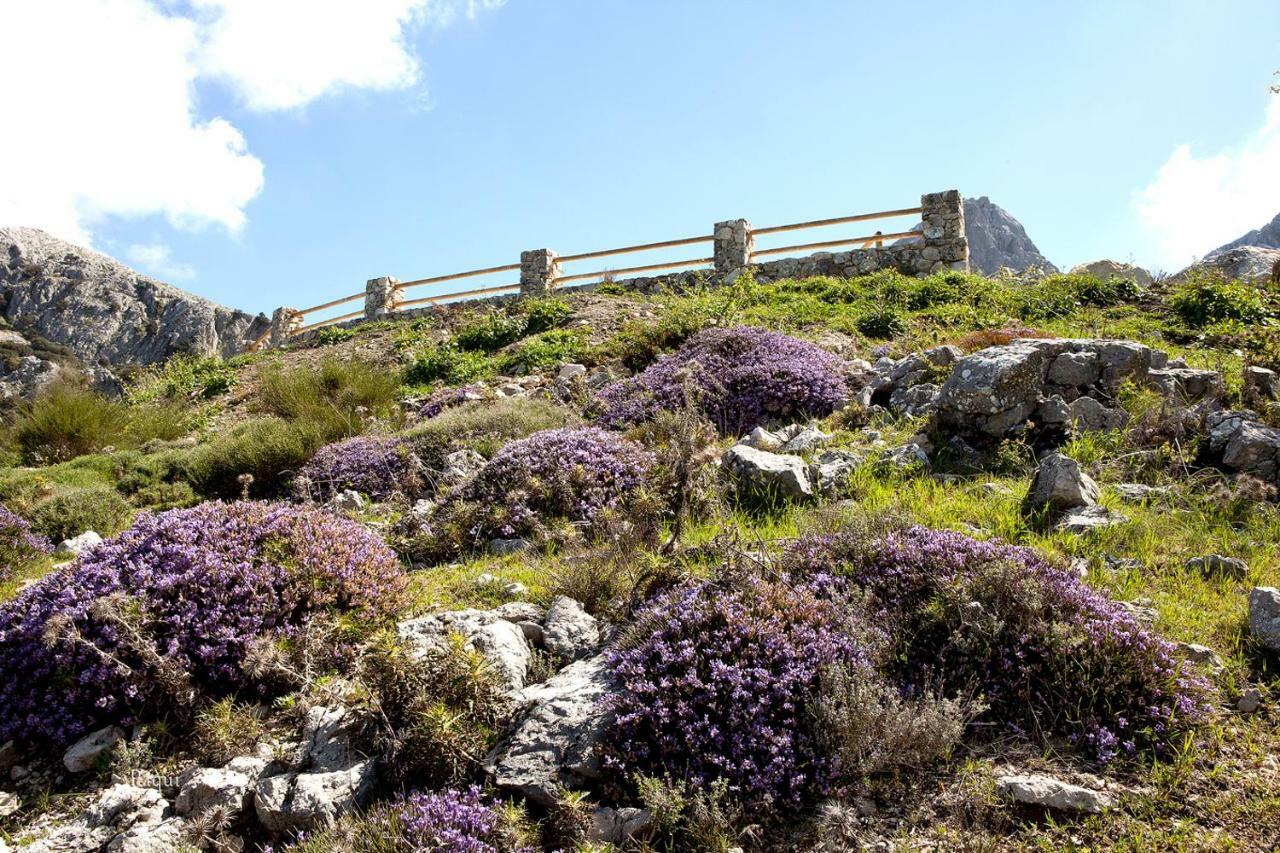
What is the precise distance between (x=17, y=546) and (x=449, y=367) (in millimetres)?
8114

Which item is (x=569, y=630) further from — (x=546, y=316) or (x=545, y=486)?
(x=546, y=316)

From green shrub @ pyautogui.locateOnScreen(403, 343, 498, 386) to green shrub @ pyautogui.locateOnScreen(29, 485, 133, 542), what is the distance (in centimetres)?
599

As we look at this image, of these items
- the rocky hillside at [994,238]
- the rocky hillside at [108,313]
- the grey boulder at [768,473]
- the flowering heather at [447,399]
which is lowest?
the grey boulder at [768,473]

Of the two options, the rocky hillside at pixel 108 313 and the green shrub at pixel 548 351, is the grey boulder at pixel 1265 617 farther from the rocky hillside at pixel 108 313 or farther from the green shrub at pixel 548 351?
the rocky hillside at pixel 108 313

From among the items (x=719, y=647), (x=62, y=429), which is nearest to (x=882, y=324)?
(x=719, y=647)

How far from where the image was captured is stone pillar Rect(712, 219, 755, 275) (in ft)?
61.1

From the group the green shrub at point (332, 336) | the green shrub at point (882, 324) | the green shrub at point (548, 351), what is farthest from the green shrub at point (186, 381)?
the green shrub at point (882, 324)

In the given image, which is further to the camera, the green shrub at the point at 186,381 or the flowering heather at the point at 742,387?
the green shrub at the point at 186,381

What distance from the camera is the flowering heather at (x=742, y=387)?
920 centimetres

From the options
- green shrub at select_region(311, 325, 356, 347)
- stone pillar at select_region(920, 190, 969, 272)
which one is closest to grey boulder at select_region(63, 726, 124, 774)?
stone pillar at select_region(920, 190, 969, 272)

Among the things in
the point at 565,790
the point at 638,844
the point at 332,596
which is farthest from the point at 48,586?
the point at 638,844

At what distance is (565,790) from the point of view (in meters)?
3.29

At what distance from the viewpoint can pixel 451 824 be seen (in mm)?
3125

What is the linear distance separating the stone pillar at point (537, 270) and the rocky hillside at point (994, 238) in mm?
59377
